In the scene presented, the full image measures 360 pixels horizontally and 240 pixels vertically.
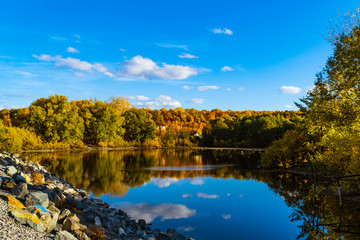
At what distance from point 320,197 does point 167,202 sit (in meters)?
9.03

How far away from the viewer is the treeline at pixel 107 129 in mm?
50875

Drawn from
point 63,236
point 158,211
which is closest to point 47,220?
point 63,236

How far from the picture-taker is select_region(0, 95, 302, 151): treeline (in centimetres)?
5088

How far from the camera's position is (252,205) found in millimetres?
15375

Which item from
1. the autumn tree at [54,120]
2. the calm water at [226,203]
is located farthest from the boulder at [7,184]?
the autumn tree at [54,120]

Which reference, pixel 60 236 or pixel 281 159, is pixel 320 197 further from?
pixel 60 236

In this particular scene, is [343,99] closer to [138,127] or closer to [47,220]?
[47,220]

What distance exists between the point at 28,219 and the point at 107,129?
57.8 meters

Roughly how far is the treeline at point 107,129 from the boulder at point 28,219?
33.0m

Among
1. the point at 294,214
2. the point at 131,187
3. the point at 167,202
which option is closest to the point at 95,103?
the point at 131,187

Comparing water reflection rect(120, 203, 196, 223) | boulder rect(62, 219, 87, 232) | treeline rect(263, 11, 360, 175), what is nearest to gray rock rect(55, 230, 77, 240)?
boulder rect(62, 219, 87, 232)

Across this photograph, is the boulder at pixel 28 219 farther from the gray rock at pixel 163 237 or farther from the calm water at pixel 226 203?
the calm water at pixel 226 203

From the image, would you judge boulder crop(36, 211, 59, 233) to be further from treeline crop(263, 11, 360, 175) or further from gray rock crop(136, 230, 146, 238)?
treeline crop(263, 11, 360, 175)

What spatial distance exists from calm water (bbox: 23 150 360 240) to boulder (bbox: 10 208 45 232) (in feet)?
19.5
